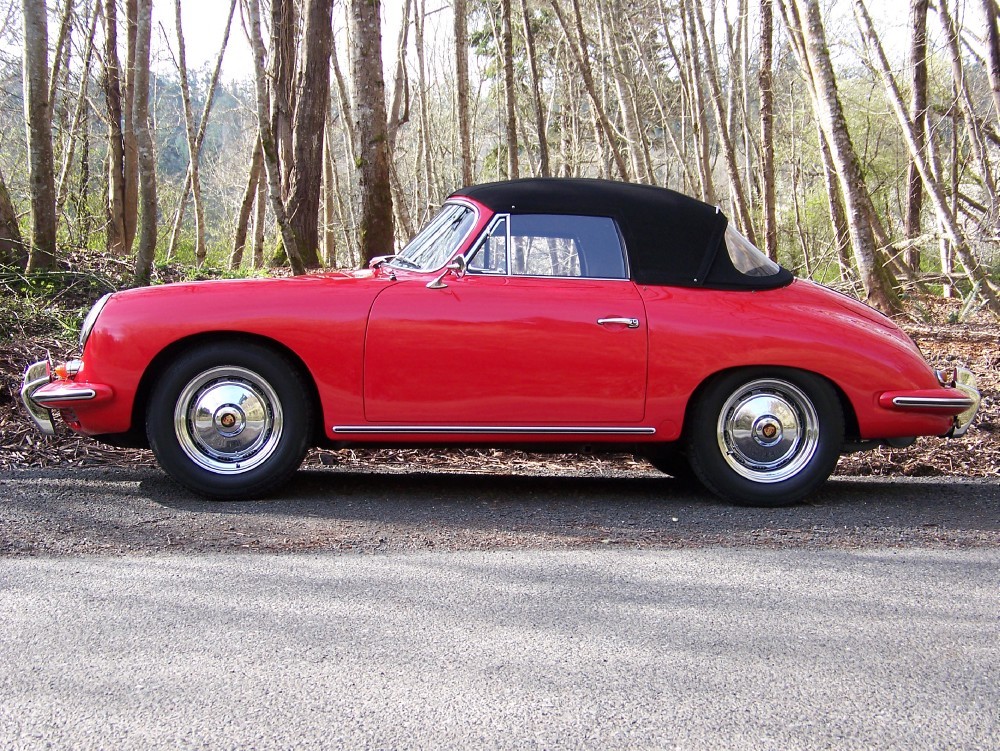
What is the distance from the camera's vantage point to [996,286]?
11.4m

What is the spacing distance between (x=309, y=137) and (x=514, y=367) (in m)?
10.6

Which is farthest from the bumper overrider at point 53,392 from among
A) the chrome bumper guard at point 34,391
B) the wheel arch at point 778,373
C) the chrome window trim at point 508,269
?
the wheel arch at point 778,373

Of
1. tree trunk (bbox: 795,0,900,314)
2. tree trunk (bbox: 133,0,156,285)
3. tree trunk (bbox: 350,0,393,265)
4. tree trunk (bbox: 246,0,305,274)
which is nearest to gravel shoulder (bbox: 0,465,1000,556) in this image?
tree trunk (bbox: 350,0,393,265)

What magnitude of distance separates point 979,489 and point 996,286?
6654 millimetres

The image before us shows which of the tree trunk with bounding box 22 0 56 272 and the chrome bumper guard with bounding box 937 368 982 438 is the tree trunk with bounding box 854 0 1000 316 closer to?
the chrome bumper guard with bounding box 937 368 982 438

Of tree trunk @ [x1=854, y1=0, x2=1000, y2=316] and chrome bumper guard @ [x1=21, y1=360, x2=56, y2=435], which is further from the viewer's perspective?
tree trunk @ [x1=854, y1=0, x2=1000, y2=316]

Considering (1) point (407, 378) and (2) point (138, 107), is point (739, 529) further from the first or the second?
(2) point (138, 107)

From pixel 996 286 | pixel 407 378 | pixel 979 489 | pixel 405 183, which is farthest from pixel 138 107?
pixel 405 183

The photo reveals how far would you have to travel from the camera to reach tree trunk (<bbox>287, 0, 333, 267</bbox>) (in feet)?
46.9

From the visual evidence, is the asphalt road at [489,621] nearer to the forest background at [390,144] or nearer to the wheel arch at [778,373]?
the wheel arch at [778,373]

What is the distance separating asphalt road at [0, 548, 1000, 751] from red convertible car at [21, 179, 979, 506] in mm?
1002

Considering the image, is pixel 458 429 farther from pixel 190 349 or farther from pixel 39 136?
pixel 39 136

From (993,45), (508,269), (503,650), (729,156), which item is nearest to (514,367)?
(508,269)

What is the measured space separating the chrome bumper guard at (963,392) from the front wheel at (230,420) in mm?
3447
